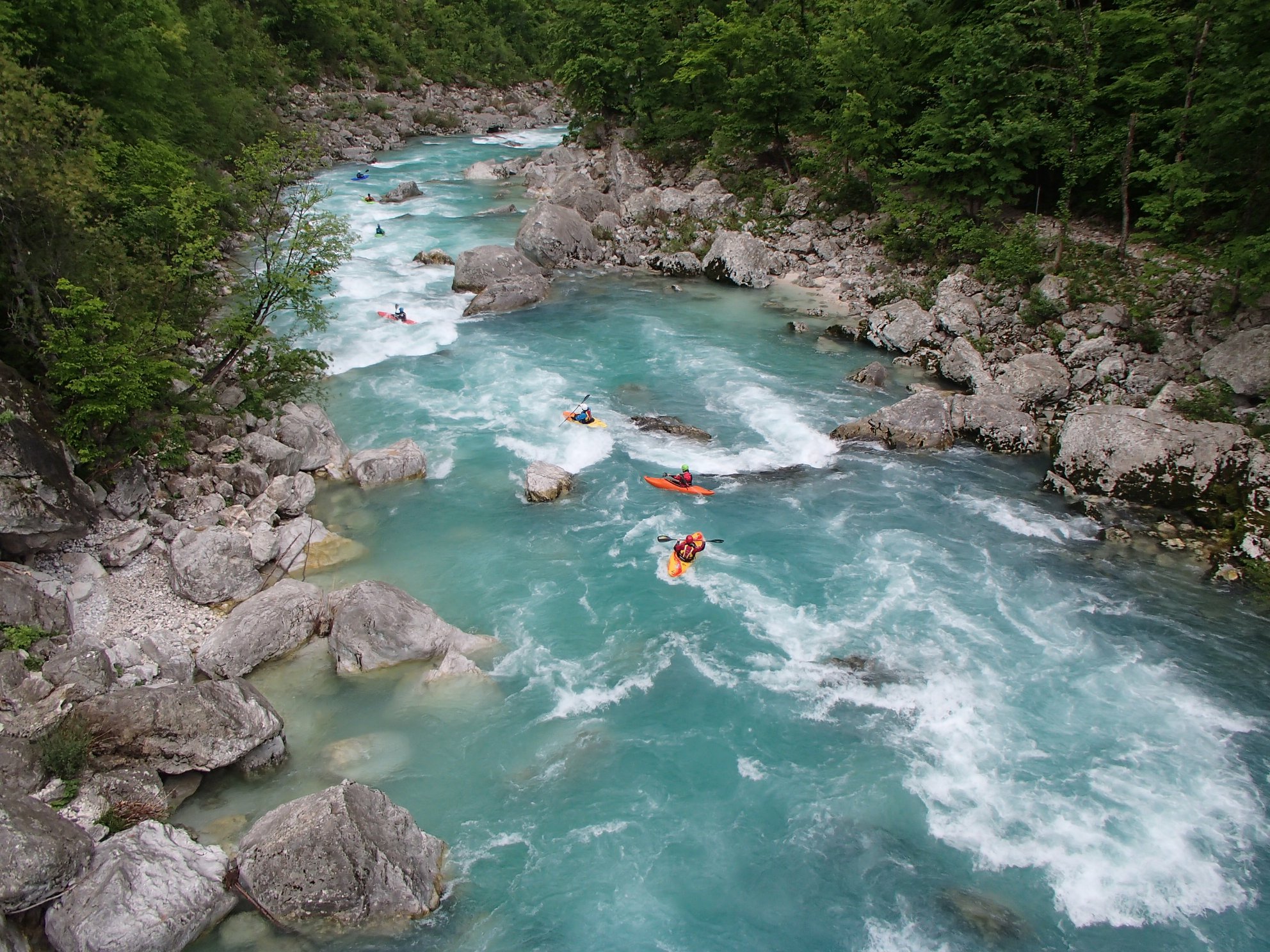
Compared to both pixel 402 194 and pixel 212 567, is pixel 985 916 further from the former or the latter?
pixel 402 194

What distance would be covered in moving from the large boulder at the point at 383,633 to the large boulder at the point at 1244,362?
20153 mm

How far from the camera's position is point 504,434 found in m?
22.7

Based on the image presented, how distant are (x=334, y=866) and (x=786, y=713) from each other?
7.60m

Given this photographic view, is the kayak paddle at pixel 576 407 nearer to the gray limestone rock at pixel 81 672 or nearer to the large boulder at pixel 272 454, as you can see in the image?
the large boulder at pixel 272 454

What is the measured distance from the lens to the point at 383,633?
46.7ft

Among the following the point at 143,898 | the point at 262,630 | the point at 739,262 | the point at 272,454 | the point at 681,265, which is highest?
the point at 739,262

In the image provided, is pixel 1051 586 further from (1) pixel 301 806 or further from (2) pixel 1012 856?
(1) pixel 301 806

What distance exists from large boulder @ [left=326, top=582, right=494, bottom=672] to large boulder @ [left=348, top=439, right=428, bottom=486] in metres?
5.53

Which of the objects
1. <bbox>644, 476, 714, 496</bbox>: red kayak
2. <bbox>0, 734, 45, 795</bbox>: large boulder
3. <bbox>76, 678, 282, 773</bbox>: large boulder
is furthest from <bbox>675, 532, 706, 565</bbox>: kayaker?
<bbox>0, 734, 45, 795</bbox>: large boulder

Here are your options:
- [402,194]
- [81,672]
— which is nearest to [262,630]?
[81,672]

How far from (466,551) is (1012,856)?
11955mm

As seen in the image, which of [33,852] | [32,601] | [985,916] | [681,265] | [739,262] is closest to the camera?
[33,852]

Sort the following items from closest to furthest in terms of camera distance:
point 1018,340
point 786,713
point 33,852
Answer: point 33,852, point 786,713, point 1018,340

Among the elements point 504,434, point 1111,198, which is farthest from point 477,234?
point 1111,198
